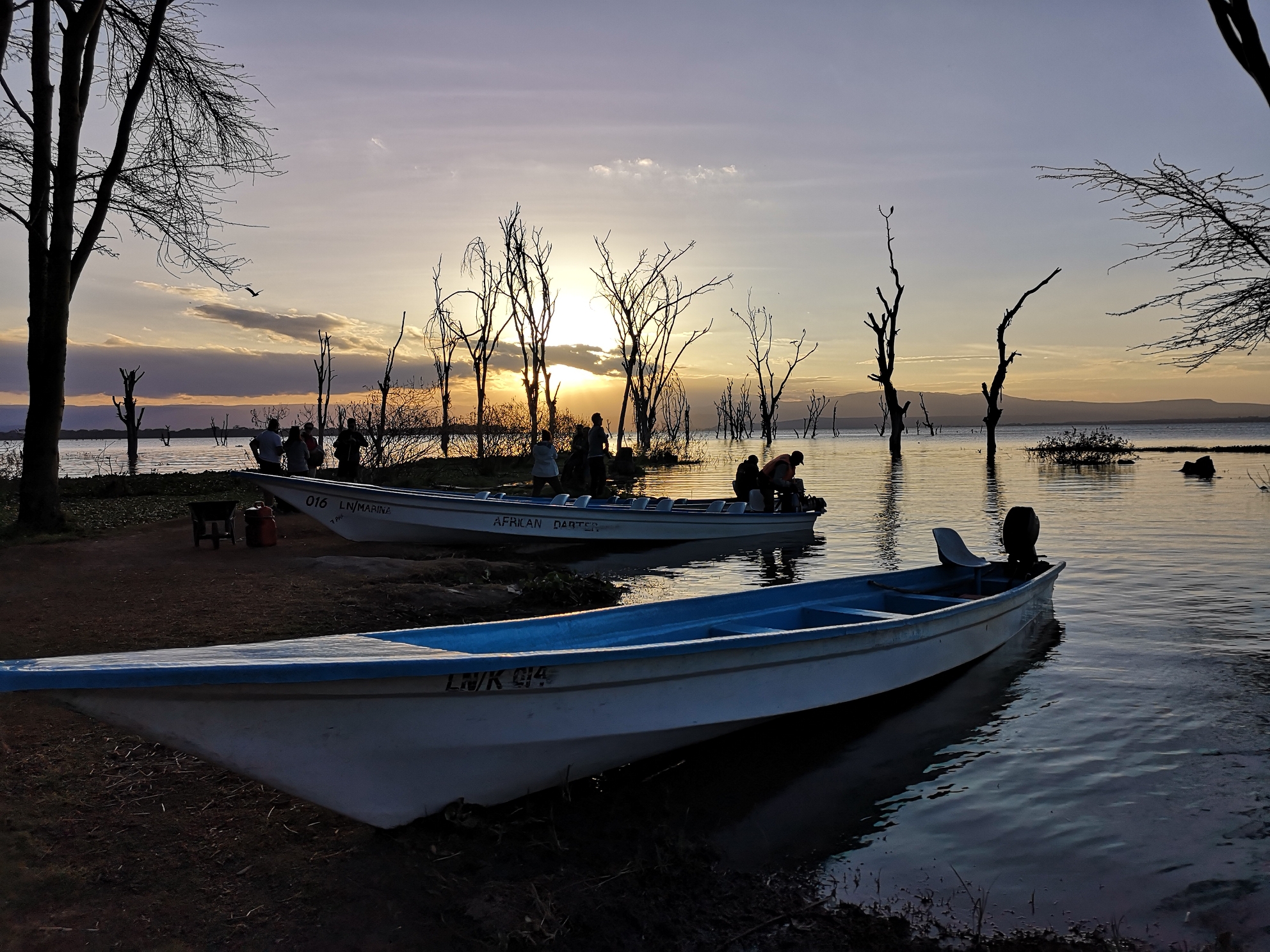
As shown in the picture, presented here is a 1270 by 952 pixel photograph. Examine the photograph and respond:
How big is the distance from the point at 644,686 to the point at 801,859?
127cm

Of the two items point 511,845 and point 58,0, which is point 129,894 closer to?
point 511,845

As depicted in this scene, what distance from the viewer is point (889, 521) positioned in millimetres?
19969

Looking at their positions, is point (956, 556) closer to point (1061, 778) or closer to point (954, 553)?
point (954, 553)

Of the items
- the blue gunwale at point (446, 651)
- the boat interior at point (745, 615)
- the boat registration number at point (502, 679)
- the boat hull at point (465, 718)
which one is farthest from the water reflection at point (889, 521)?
the boat registration number at point (502, 679)

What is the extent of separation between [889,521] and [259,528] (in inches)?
565

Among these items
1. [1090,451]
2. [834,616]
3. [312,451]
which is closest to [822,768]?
[834,616]

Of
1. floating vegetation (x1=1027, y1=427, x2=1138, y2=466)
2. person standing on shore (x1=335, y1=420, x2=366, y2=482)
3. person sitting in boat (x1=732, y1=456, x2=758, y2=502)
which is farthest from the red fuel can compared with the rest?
floating vegetation (x1=1027, y1=427, x2=1138, y2=466)

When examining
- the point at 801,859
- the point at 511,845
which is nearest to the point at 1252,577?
the point at 801,859

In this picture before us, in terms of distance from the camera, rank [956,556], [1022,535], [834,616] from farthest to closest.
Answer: [956,556] < [1022,535] < [834,616]

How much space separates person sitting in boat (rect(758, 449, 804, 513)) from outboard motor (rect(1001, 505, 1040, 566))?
820cm

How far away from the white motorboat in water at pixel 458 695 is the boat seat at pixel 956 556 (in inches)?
141

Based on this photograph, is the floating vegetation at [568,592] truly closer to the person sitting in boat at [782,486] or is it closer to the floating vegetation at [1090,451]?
the person sitting in boat at [782,486]

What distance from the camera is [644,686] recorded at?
4.54m

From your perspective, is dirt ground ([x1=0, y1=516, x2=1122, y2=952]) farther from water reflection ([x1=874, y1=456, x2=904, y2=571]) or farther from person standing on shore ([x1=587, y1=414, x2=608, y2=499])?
person standing on shore ([x1=587, y1=414, x2=608, y2=499])
